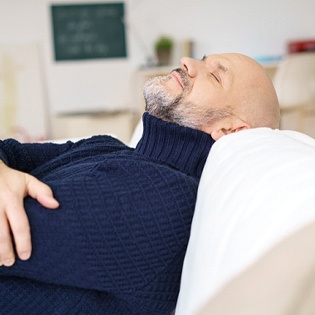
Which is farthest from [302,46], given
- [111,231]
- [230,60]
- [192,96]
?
[111,231]

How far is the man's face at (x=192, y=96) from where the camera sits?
1.32 meters

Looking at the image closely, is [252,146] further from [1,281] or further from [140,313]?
[1,281]

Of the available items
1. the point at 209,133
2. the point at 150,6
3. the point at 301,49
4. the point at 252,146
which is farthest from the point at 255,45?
the point at 252,146

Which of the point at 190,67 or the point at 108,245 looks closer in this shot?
the point at 108,245

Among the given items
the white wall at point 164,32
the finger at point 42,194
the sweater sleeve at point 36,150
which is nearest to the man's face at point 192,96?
the sweater sleeve at point 36,150

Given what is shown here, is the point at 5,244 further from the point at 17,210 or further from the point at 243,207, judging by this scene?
the point at 243,207

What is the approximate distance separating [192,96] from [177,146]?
20 cm

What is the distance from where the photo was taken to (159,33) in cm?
469

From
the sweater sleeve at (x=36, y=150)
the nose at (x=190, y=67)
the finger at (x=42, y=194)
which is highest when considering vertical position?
the nose at (x=190, y=67)

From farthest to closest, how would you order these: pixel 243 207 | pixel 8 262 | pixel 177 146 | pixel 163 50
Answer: pixel 163 50, pixel 177 146, pixel 8 262, pixel 243 207

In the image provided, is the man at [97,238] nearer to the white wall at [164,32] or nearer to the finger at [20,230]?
the finger at [20,230]

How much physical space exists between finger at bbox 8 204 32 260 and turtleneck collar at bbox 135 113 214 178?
389mm

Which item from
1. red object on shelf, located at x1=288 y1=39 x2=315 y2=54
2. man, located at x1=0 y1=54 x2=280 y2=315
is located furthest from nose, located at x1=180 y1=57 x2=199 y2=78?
red object on shelf, located at x1=288 y1=39 x2=315 y2=54

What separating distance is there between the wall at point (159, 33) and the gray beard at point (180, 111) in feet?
11.2
